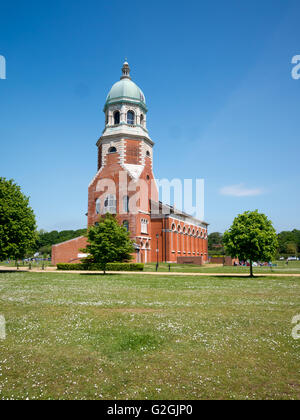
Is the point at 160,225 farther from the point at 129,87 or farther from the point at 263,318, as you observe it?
the point at 263,318

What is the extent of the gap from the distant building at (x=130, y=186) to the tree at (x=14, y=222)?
1754cm

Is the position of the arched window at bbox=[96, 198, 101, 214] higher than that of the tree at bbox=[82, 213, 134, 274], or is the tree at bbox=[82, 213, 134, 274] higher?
the arched window at bbox=[96, 198, 101, 214]

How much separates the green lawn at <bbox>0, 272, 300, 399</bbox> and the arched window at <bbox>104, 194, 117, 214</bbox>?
41192mm

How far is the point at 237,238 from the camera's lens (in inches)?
1134

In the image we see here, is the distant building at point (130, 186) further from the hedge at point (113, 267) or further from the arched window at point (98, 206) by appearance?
the hedge at point (113, 267)

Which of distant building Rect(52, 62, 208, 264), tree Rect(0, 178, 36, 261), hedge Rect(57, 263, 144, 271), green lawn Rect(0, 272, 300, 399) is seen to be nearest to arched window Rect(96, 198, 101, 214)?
distant building Rect(52, 62, 208, 264)

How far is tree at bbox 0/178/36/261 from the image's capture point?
1331 inches

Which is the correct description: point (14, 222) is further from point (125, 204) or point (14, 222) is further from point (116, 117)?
point (116, 117)

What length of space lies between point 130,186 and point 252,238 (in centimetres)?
2926

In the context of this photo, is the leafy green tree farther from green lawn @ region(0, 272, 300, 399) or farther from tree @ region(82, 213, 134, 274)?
green lawn @ region(0, 272, 300, 399)

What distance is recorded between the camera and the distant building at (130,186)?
53.2 meters

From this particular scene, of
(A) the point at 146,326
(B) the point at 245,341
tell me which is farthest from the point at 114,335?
(B) the point at 245,341

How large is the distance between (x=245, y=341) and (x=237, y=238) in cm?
2140

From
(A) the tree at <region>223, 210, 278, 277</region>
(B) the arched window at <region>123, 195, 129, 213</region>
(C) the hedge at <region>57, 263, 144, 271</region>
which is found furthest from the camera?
(B) the arched window at <region>123, 195, 129, 213</region>
